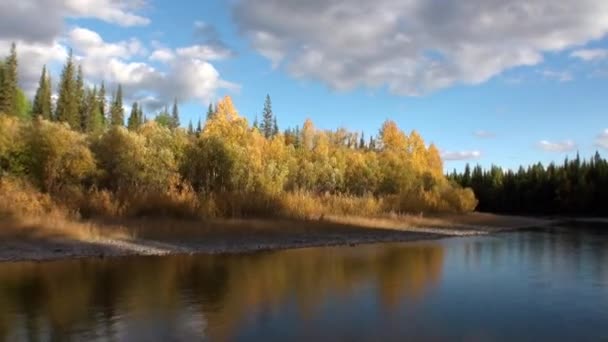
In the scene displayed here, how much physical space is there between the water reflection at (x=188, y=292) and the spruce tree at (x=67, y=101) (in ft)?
293

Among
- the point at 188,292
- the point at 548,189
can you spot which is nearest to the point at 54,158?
the point at 188,292

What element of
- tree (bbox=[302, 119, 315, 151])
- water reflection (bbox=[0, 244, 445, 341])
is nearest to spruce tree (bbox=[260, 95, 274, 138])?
tree (bbox=[302, 119, 315, 151])

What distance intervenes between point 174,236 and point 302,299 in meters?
19.6

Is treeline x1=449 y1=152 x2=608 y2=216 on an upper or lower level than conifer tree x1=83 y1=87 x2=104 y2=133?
lower

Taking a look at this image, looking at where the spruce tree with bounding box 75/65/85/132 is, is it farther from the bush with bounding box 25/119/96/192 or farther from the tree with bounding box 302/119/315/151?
the bush with bounding box 25/119/96/192

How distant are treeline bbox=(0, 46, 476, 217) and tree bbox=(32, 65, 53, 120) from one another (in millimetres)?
10954

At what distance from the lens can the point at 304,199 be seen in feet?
168

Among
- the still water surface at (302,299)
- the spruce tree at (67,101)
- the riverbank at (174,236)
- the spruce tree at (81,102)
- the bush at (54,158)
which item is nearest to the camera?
the still water surface at (302,299)

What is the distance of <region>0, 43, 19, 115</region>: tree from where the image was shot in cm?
9825

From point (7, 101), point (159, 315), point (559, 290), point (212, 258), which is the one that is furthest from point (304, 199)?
point (7, 101)

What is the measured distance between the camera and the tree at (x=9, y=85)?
98250 millimetres

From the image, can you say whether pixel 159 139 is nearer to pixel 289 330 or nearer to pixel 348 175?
pixel 348 175

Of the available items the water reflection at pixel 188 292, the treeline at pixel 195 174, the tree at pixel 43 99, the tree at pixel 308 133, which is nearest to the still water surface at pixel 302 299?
the water reflection at pixel 188 292

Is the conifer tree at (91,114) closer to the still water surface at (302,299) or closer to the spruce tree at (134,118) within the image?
the spruce tree at (134,118)
